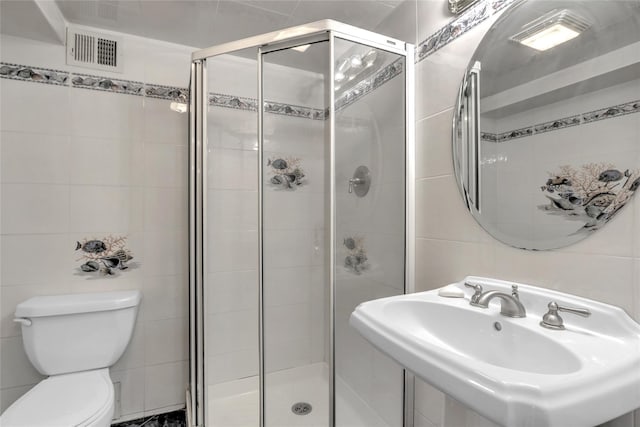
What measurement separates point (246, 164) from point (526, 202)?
1.43 m

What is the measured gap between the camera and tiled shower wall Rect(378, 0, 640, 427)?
2.33 feet

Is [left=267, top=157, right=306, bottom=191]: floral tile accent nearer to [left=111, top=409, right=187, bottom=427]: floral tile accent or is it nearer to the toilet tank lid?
the toilet tank lid

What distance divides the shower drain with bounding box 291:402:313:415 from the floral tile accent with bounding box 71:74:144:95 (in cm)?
182

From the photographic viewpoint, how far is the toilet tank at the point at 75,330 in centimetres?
137

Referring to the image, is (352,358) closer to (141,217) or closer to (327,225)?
(327,225)

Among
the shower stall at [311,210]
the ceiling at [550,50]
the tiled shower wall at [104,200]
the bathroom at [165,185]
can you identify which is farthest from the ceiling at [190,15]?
the ceiling at [550,50]

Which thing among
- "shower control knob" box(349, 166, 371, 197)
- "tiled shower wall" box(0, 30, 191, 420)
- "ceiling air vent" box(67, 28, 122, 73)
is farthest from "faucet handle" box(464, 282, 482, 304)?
"ceiling air vent" box(67, 28, 122, 73)

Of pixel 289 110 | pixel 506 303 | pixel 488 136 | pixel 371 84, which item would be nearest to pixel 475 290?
pixel 506 303

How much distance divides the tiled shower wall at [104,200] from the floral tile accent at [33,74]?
24 millimetres

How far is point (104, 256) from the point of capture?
1.62 m

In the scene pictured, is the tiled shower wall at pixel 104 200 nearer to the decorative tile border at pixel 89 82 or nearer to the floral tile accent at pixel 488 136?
the decorative tile border at pixel 89 82

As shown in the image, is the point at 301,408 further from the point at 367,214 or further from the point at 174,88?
the point at 174,88

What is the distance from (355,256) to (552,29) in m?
0.95

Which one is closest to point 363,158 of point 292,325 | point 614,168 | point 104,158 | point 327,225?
point 327,225
